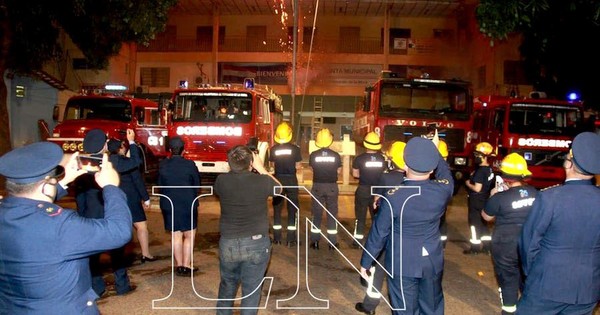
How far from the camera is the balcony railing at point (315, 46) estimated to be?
33.2 m

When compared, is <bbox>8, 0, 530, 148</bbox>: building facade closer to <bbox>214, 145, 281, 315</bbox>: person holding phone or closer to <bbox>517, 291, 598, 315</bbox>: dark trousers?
<bbox>214, 145, 281, 315</bbox>: person holding phone

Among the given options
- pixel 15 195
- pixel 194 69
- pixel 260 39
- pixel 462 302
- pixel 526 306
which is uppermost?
pixel 260 39

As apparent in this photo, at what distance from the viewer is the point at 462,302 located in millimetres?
5992

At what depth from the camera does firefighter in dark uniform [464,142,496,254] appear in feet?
25.5

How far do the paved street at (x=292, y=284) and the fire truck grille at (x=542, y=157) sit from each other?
516 centimetres

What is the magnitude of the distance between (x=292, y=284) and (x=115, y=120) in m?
9.39

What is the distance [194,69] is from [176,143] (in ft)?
92.8

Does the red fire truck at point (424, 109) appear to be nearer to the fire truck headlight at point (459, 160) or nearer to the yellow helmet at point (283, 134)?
the fire truck headlight at point (459, 160)

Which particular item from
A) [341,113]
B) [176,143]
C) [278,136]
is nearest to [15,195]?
[176,143]

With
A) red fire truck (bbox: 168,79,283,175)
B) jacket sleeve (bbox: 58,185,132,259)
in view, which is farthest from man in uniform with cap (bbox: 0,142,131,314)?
red fire truck (bbox: 168,79,283,175)

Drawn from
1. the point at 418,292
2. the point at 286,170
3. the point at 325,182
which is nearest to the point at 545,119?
the point at 325,182

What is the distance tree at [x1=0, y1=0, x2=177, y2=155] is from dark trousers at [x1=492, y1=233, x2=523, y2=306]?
948 centimetres

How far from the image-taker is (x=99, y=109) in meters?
14.3

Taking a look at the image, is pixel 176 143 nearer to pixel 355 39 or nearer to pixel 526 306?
pixel 526 306
